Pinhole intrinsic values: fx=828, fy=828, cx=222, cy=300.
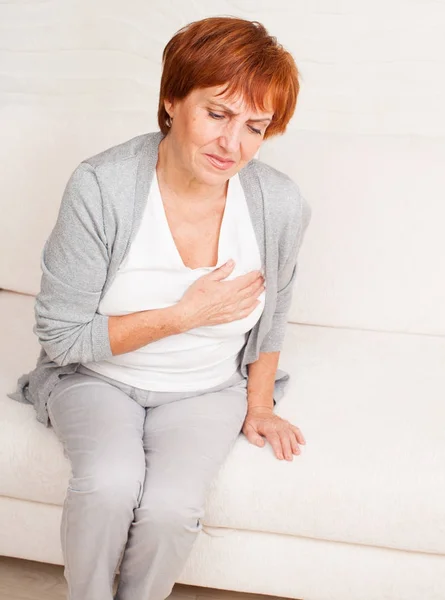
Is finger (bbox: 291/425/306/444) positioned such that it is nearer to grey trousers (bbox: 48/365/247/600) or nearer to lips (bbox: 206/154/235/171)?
grey trousers (bbox: 48/365/247/600)

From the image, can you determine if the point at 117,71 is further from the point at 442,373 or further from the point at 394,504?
the point at 394,504

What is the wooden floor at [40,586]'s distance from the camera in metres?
1.82

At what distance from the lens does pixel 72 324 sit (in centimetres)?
161

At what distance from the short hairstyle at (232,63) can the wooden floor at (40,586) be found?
1.07 metres

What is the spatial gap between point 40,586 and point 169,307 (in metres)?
0.73

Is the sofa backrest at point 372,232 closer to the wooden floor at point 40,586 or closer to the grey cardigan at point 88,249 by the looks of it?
the grey cardigan at point 88,249

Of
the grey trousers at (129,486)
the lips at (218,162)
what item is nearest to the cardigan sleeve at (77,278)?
the grey trousers at (129,486)

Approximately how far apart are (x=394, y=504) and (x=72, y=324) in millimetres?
722

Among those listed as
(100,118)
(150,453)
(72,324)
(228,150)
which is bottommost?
(150,453)

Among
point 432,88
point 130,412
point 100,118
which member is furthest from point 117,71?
point 130,412

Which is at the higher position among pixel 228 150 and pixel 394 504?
pixel 228 150

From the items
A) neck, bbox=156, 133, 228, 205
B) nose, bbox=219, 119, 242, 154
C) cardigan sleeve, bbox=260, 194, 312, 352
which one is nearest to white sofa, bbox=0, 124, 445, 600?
cardigan sleeve, bbox=260, 194, 312, 352

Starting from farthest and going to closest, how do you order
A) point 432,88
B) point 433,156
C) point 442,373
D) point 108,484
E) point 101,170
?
point 432,88 < point 433,156 < point 442,373 < point 101,170 < point 108,484

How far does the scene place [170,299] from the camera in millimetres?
1664
